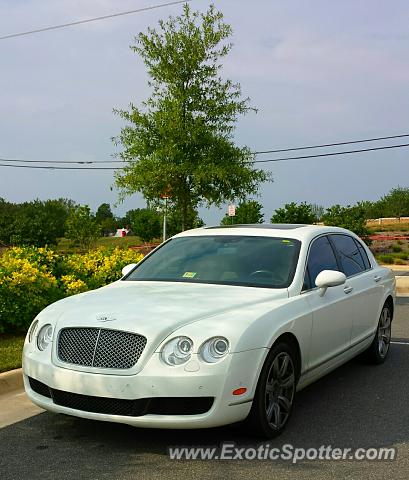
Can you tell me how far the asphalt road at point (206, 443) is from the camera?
3.95m

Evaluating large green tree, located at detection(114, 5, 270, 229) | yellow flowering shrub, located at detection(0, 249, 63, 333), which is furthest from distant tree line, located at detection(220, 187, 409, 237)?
yellow flowering shrub, located at detection(0, 249, 63, 333)

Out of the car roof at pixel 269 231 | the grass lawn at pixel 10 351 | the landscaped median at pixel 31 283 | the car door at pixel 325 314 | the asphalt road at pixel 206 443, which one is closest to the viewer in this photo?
the asphalt road at pixel 206 443

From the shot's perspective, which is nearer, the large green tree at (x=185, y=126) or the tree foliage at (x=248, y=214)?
the large green tree at (x=185, y=126)

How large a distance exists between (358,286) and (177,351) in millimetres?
2765

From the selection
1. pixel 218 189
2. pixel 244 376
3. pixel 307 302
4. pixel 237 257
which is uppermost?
pixel 218 189

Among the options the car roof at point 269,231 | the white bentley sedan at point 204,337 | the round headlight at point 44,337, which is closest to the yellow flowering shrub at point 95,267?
the car roof at point 269,231

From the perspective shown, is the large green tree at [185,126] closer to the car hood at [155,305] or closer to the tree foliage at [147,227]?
the car hood at [155,305]

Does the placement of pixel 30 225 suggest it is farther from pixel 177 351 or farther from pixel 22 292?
pixel 177 351

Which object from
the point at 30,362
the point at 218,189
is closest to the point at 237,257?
the point at 30,362

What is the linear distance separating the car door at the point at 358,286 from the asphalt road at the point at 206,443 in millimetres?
696

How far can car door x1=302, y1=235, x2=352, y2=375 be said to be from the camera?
5199 mm

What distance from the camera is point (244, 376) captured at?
4.16 m

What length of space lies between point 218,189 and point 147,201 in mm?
1922

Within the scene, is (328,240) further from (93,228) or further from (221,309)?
(93,228)
